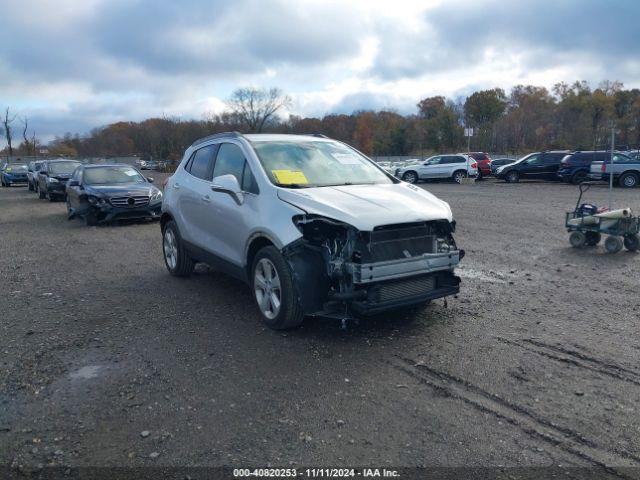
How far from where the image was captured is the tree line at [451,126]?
70.8m

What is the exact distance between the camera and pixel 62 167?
2230 centimetres

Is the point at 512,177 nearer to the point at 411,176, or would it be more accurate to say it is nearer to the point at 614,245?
the point at 411,176

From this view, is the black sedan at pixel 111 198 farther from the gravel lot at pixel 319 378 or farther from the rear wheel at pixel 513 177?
the rear wheel at pixel 513 177

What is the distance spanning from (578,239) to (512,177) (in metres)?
21.1

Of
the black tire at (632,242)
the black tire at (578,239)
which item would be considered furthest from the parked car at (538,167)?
the black tire at (632,242)

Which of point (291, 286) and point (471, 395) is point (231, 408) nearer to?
point (291, 286)

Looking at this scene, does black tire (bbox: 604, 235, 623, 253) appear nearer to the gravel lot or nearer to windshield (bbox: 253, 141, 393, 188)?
the gravel lot

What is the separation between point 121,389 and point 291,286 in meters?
1.59

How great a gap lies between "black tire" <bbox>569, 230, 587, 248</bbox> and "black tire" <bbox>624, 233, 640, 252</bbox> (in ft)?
2.11

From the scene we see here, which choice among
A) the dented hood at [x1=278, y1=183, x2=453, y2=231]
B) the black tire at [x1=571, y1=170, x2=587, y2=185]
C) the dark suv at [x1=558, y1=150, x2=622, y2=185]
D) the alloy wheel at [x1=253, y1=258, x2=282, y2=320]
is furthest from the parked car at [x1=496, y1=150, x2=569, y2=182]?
the alloy wheel at [x1=253, y1=258, x2=282, y2=320]

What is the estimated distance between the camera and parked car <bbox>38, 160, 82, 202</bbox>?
20875mm

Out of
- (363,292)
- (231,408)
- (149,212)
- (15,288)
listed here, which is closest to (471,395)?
(363,292)

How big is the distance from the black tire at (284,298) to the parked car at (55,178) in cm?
1762

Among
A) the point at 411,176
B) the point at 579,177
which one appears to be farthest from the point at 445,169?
the point at 579,177
